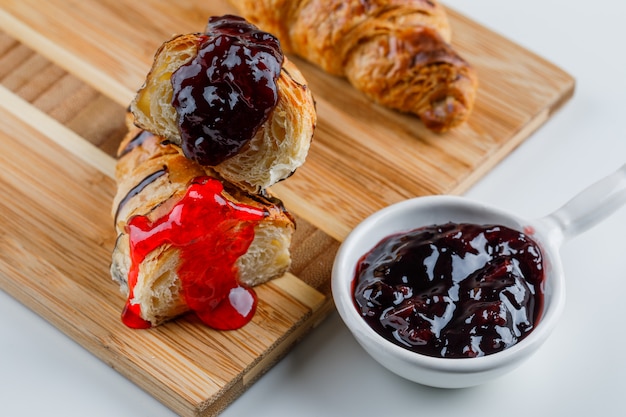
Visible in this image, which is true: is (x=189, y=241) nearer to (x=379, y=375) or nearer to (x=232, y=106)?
(x=232, y=106)

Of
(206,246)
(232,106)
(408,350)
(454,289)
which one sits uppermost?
(232,106)

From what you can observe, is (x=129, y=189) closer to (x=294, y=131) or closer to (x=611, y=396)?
(x=294, y=131)

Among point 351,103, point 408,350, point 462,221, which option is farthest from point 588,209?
point 351,103

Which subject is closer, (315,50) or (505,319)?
(505,319)

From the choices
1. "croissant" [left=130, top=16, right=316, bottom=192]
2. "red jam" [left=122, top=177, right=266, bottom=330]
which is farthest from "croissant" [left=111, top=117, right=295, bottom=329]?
"croissant" [left=130, top=16, right=316, bottom=192]

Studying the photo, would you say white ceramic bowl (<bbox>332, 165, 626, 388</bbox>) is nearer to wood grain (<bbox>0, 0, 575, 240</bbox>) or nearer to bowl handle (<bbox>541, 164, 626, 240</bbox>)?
bowl handle (<bbox>541, 164, 626, 240</bbox>)

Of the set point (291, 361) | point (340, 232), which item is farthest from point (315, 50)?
point (291, 361)
